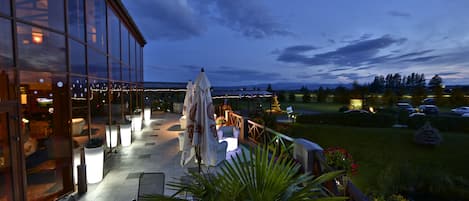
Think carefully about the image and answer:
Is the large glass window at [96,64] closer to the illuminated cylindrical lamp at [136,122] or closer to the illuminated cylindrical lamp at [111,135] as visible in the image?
the illuminated cylindrical lamp at [111,135]

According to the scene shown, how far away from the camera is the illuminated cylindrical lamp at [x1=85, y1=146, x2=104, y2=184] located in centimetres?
436

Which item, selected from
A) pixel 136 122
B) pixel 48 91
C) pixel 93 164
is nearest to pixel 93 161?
pixel 93 164

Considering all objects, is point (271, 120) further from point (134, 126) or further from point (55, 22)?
point (55, 22)

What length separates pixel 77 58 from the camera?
4.87 metres

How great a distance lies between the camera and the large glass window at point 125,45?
9172mm

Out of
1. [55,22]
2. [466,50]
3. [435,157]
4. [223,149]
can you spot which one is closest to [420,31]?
[466,50]

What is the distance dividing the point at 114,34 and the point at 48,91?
4.75 m

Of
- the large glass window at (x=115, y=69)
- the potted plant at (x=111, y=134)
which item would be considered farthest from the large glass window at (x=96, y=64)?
the potted plant at (x=111, y=134)

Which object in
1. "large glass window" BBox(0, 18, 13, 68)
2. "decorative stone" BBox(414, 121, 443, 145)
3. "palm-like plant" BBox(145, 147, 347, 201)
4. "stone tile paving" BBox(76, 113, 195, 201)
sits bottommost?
"decorative stone" BBox(414, 121, 443, 145)

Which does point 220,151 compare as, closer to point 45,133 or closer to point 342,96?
point 45,133

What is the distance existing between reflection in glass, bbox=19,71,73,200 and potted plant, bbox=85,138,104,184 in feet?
1.09

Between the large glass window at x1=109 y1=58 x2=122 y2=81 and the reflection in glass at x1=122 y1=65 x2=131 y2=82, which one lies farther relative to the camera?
the reflection in glass at x1=122 y1=65 x2=131 y2=82

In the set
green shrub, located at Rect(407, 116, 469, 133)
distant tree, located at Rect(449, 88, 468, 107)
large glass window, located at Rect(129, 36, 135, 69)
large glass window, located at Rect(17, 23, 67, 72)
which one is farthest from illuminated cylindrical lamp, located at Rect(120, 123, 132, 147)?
distant tree, located at Rect(449, 88, 468, 107)

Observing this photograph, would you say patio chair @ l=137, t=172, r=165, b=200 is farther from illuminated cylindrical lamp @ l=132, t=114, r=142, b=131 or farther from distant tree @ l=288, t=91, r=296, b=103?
distant tree @ l=288, t=91, r=296, b=103
